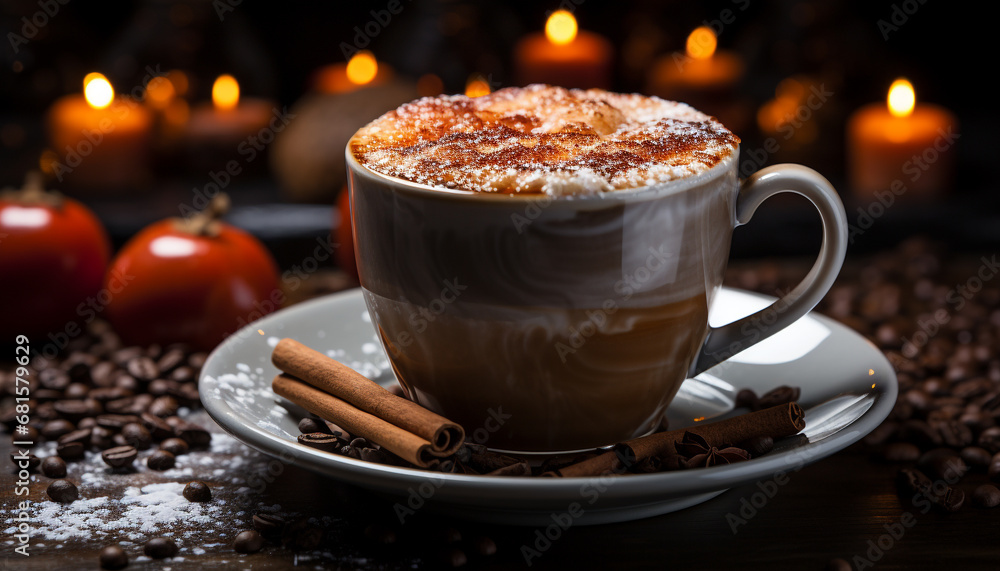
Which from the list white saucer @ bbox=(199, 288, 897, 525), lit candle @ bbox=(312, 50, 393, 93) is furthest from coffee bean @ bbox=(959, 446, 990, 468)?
lit candle @ bbox=(312, 50, 393, 93)

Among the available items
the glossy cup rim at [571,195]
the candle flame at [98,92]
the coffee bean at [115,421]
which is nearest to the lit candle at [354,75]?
the candle flame at [98,92]

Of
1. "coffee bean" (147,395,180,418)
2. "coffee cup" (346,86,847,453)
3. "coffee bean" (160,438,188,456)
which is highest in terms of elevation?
"coffee cup" (346,86,847,453)

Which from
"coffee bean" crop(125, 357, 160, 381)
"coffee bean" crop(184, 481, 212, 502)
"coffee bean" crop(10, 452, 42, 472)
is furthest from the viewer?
"coffee bean" crop(125, 357, 160, 381)

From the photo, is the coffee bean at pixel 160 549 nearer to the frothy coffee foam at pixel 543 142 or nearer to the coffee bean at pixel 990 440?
the frothy coffee foam at pixel 543 142

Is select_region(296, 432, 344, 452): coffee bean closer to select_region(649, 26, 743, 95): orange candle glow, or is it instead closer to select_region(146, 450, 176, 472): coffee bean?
select_region(146, 450, 176, 472): coffee bean

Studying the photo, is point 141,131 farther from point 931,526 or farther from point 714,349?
point 931,526

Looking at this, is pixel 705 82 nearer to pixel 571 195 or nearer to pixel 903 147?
pixel 903 147
